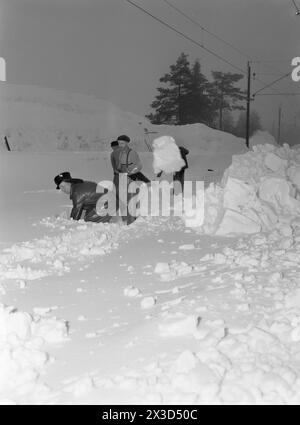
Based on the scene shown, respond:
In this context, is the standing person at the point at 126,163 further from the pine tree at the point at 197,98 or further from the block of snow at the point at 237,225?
the pine tree at the point at 197,98

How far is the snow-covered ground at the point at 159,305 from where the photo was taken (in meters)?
2.67

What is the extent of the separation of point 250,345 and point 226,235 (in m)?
3.82

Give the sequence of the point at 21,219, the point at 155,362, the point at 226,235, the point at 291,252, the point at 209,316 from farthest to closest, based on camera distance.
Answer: the point at 21,219, the point at 226,235, the point at 291,252, the point at 209,316, the point at 155,362

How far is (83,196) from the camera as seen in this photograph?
7.38 m

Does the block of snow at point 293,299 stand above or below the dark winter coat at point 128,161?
below

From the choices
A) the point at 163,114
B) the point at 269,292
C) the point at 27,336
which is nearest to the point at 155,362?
the point at 27,336

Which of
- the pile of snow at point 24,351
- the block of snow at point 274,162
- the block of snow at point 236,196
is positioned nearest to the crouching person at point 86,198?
the block of snow at point 236,196

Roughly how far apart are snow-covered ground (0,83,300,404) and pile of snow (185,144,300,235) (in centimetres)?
2

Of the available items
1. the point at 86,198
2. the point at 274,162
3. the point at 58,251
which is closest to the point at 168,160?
the point at 274,162

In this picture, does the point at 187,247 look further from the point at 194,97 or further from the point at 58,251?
the point at 194,97

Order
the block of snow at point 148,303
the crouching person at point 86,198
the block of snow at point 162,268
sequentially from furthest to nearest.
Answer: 1. the crouching person at point 86,198
2. the block of snow at point 162,268
3. the block of snow at point 148,303

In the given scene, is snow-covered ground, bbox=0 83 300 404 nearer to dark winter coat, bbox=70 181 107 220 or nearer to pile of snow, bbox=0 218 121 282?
pile of snow, bbox=0 218 121 282

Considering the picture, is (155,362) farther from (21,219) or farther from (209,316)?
(21,219)

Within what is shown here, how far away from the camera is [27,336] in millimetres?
3266
